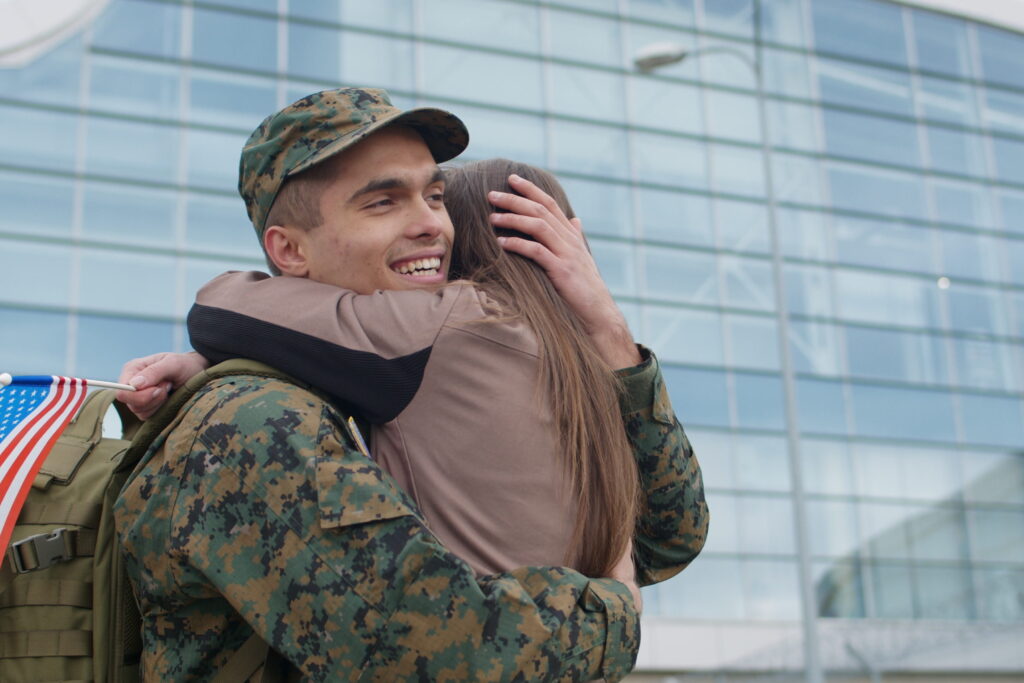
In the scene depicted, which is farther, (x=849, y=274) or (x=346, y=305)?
(x=849, y=274)

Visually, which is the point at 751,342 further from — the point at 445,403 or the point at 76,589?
the point at 76,589

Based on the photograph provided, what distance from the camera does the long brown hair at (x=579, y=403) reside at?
8.53 feet

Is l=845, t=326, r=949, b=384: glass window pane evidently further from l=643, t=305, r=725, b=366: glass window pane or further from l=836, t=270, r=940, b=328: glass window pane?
l=643, t=305, r=725, b=366: glass window pane

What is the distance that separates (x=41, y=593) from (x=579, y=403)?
1115 millimetres

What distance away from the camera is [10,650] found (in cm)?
249

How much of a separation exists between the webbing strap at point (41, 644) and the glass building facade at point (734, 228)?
57.1 feet

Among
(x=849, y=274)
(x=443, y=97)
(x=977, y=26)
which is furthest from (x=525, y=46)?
(x=977, y=26)

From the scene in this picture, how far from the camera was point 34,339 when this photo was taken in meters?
19.9

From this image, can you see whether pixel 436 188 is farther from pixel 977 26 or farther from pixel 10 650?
pixel 977 26

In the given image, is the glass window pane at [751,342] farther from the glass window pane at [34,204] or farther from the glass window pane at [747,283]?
the glass window pane at [34,204]

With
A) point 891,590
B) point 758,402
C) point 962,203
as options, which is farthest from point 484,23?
point 891,590

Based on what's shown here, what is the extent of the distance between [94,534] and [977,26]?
3052 centimetres

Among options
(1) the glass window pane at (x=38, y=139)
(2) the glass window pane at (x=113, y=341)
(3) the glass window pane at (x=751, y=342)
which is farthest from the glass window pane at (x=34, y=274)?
(3) the glass window pane at (x=751, y=342)

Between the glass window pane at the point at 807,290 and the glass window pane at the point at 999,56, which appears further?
the glass window pane at the point at 999,56
